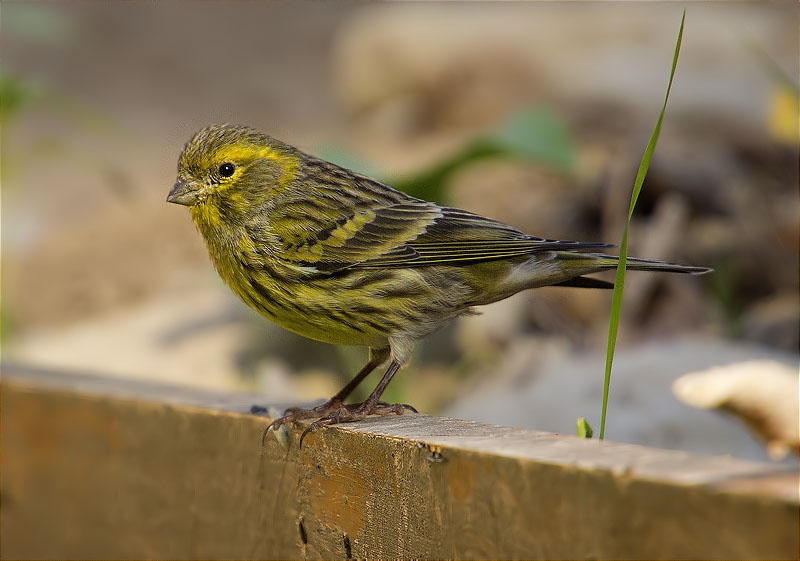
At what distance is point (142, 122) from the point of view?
1345 cm

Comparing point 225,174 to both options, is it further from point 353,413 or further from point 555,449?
point 555,449

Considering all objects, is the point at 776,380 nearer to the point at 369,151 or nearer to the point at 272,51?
the point at 369,151

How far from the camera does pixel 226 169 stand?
2398 millimetres

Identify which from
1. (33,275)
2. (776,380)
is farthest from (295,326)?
(33,275)

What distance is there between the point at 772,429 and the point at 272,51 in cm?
1493

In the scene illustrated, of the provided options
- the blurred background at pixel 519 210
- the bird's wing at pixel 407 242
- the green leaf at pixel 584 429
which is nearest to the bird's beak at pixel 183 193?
the bird's wing at pixel 407 242

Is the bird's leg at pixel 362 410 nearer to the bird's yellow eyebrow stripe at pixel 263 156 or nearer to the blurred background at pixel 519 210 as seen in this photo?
the blurred background at pixel 519 210

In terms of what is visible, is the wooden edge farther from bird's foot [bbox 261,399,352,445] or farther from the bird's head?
the bird's head

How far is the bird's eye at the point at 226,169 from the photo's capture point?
7.86ft

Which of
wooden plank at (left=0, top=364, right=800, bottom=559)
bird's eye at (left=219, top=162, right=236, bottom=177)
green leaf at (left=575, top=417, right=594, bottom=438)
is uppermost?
bird's eye at (left=219, top=162, right=236, bottom=177)

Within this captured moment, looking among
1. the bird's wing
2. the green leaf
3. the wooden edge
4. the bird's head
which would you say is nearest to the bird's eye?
the bird's head

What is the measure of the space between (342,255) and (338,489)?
2.01 ft

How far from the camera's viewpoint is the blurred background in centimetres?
361

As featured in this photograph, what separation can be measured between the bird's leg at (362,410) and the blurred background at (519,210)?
0.39 m
